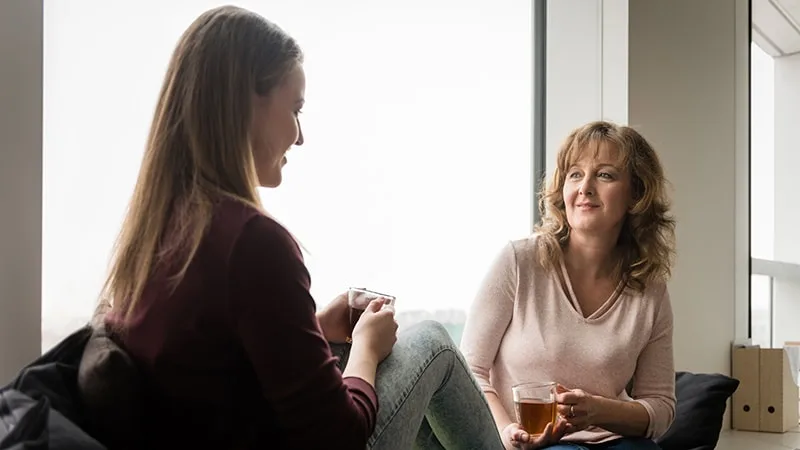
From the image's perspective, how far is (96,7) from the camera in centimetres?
185

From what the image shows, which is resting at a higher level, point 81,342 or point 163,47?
point 163,47

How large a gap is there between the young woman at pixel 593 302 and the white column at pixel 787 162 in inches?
130

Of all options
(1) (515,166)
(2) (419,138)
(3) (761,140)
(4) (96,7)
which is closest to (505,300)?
(2) (419,138)

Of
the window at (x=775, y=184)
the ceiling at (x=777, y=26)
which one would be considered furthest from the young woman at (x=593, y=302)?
the window at (x=775, y=184)

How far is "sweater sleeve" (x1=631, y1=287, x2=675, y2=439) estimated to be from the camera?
2287 millimetres

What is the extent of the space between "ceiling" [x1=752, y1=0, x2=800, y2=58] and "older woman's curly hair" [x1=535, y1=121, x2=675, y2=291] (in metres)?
2.53

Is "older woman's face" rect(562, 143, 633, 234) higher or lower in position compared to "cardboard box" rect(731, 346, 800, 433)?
higher

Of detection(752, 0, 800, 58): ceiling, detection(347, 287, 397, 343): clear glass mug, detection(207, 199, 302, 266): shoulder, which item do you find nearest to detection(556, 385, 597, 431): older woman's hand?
detection(347, 287, 397, 343): clear glass mug

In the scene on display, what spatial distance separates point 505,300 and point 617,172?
45 cm

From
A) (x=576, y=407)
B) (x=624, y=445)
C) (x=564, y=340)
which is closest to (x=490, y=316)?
(x=564, y=340)

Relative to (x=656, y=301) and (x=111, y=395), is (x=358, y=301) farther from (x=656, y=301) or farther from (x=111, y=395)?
(x=656, y=301)

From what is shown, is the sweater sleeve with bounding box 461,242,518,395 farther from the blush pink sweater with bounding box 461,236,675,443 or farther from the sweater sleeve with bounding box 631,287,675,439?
the sweater sleeve with bounding box 631,287,675,439

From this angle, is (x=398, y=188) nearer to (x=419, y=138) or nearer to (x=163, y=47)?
(x=419, y=138)

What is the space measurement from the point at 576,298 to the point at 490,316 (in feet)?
0.77
